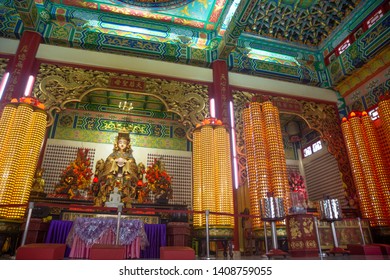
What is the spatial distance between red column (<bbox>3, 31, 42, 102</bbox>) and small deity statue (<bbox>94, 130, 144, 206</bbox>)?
2333 millimetres

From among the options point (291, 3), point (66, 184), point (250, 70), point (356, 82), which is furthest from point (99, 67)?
point (356, 82)

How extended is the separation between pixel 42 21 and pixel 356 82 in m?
8.13

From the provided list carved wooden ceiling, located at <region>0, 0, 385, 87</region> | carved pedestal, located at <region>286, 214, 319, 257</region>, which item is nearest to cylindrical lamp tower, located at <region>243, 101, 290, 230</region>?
carved pedestal, located at <region>286, 214, 319, 257</region>

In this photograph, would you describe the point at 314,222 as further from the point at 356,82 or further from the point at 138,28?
the point at 138,28

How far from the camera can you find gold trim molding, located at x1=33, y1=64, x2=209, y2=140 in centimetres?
572

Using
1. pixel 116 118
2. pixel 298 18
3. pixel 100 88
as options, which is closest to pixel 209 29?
pixel 298 18

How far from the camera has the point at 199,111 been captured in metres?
6.30

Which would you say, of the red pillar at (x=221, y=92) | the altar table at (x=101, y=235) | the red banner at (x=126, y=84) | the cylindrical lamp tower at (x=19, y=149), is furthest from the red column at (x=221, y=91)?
the cylindrical lamp tower at (x=19, y=149)

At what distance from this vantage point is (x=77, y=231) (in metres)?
3.84

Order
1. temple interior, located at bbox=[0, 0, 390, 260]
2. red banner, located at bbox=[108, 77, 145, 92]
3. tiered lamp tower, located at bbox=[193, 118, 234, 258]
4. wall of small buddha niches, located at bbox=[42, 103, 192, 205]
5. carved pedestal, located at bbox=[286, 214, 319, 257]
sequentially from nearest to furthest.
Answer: carved pedestal, located at bbox=[286, 214, 319, 257] < temple interior, located at bbox=[0, 0, 390, 260] < tiered lamp tower, located at bbox=[193, 118, 234, 258] < red banner, located at bbox=[108, 77, 145, 92] < wall of small buddha niches, located at bbox=[42, 103, 192, 205]

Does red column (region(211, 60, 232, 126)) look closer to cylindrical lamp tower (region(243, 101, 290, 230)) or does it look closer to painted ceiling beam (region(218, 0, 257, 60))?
painted ceiling beam (region(218, 0, 257, 60))

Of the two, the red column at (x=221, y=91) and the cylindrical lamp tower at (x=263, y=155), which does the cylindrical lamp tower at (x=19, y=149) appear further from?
the cylindrical lamp tower at (x=263, y=155)

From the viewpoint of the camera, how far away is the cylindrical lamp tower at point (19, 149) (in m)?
4.38

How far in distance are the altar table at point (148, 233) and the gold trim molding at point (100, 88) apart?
2.18 meters
